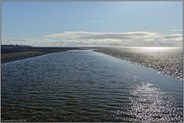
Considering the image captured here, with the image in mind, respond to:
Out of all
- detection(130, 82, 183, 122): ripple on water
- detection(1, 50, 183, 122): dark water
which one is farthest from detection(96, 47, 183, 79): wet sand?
detection(1, 50, 183, 122): dark water

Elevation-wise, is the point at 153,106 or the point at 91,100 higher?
the point at 91,100

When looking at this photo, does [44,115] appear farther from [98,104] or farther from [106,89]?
[106,89]

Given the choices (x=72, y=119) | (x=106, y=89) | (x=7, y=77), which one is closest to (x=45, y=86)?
(x=106, y=89)

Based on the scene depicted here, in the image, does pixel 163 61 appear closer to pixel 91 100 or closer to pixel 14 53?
pixel 14 53

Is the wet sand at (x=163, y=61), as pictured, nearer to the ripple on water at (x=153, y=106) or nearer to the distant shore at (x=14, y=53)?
the ripple on water at (x=153, y=106)

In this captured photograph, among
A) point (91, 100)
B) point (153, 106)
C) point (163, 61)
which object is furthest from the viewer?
point (163, 61)

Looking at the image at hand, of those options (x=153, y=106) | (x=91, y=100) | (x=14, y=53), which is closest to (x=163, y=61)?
(x=14, y=53)

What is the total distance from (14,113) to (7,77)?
34.2ft

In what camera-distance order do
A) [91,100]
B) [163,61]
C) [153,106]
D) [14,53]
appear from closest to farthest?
[153,106] → [91,100] → [163,61] → [14,53]

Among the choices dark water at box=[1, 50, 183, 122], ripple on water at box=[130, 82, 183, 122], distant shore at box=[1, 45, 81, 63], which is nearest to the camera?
ripple on water at box=[130, 82, 183, 122]

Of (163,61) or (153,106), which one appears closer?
(153,106)

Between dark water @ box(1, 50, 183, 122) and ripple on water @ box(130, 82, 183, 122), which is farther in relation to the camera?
dark water @ box(1, 50, 183, 122)

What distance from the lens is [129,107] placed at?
1431 centimetres

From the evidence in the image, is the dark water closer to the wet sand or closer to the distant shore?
the wet sand
